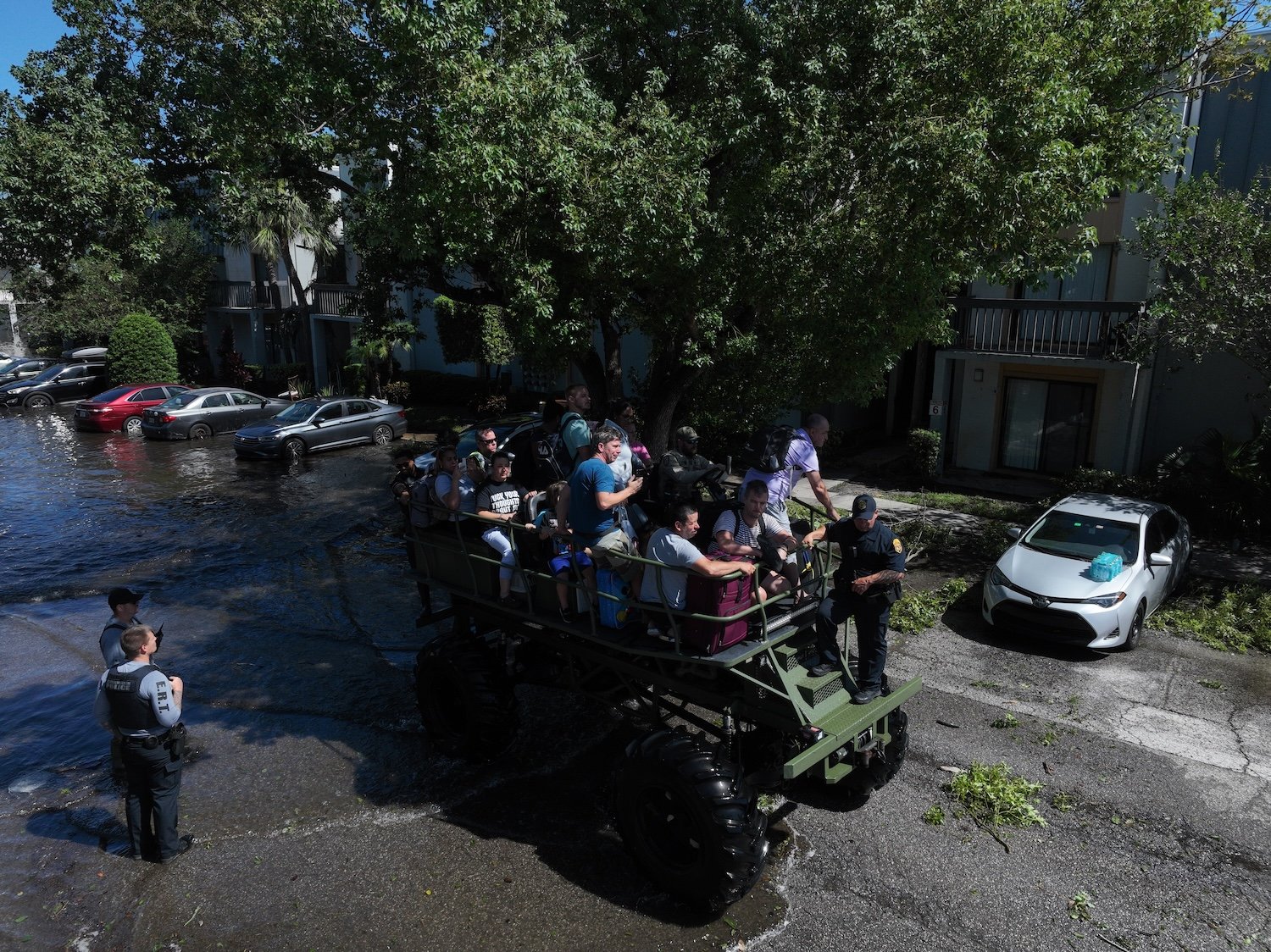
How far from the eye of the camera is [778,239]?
10.6 m

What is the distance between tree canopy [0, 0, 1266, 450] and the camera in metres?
9.71

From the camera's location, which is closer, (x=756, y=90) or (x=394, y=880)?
(x=394, y=880)

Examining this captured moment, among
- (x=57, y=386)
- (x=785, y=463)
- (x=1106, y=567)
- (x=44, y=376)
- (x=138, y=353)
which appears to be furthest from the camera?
(x=44, y=376)

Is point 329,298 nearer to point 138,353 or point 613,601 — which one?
point 138,353

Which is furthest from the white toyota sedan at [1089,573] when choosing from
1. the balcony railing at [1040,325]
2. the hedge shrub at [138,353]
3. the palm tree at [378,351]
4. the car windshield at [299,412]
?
the hedge shrub at [138,353]

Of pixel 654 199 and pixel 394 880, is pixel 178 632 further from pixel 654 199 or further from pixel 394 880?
pixel 654 199

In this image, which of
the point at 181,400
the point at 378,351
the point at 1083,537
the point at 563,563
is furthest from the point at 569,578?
the point at 181,400

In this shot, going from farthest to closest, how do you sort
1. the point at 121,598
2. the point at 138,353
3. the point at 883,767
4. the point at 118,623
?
the point at 138,353
the point at 118,623
the point at 121,598
the point at 883,767

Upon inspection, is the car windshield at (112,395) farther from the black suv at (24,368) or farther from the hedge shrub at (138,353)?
the black suv at (24,368)

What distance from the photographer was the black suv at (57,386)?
1241 inches

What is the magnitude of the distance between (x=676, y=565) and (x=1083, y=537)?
23.8ft

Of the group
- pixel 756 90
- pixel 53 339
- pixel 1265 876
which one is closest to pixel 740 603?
pixel 1265 876

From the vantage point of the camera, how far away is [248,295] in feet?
126

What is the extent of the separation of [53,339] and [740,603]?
5280cm
